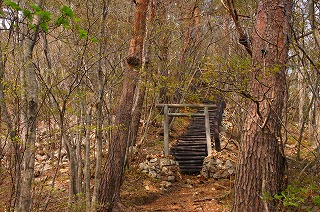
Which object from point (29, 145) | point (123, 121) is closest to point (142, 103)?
point (123, 121)

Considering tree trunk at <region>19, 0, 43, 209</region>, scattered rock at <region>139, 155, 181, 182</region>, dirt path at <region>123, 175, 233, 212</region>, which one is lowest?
dirt path at <region>123, 175, 233, 212</region>

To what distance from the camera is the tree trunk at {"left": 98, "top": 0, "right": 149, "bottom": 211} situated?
17.3 feet

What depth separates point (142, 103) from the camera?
22.5 feet

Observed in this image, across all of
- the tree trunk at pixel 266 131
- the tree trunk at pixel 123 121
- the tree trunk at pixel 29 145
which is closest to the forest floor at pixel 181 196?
the tree trunk at pixel 123 121

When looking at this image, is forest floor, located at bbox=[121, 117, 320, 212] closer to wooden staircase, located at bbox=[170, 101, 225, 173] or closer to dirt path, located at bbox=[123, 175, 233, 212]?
dirt path, located at bbox=[123, 175, 233, 212]

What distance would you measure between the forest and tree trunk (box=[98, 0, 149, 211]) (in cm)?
2

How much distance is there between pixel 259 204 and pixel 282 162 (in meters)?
0.54

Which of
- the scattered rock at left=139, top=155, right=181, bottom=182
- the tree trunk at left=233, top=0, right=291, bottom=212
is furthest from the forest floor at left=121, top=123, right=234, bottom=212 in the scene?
the tree trunk at left=233, top=0, right=291, bottom=212

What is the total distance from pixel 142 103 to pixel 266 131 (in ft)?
13.1

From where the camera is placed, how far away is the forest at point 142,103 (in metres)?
2.83

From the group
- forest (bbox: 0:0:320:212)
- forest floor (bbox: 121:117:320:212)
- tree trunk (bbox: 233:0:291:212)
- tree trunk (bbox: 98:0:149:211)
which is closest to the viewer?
forest (bbox: 0:0:320:212)

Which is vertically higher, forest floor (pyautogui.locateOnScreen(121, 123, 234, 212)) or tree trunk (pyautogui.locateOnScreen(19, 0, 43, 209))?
tree trunk (pyautogui.locateOnScreen(19, 0, 43, 209))

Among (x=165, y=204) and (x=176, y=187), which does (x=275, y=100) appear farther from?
(x=176, y=187)

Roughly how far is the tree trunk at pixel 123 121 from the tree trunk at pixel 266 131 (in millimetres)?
2583
